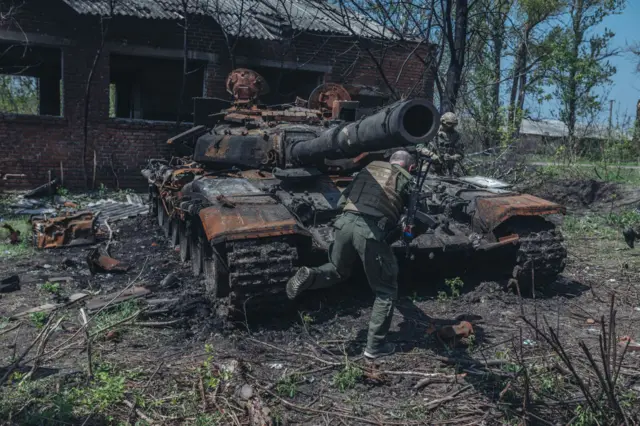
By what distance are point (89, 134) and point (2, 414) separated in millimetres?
10513

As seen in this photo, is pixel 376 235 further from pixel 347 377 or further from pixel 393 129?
pixel 393 129

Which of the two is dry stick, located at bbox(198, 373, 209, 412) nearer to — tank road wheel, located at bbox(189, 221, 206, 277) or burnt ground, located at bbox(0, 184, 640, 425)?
burnt ground, located at bbox(0, 184, 640, 425)

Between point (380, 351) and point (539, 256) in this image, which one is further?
point (539, 256)

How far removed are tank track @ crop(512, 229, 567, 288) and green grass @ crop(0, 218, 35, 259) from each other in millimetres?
6554

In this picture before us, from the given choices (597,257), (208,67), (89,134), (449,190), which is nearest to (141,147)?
(89,134)

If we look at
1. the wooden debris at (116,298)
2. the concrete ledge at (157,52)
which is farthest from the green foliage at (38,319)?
the concrete ledge at (157,52)

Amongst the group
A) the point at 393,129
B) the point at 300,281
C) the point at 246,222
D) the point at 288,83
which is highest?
the point at 288,83

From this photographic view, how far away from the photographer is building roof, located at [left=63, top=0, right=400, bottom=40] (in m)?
12.7

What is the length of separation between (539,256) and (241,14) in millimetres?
9348

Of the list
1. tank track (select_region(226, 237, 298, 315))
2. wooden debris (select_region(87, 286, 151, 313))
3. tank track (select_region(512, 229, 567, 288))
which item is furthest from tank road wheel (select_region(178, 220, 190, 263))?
tank track (select_region(512, 229, 567, 288))

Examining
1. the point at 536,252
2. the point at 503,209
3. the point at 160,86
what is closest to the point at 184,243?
the point at 503,209

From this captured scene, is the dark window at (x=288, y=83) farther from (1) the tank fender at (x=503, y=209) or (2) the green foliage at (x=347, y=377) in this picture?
(2) the green foliage at (x=347, y=377)

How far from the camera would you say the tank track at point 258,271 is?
5098 millimetres

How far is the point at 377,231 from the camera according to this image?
496 cm
